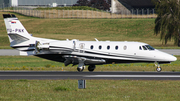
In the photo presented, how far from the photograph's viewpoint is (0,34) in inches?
3479

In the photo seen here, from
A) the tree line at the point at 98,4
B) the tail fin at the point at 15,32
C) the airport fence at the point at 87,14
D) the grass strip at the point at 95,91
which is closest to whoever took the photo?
the grass strip at the point at 95,91

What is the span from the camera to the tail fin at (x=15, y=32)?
102ft

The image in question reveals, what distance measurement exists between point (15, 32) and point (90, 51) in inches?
311

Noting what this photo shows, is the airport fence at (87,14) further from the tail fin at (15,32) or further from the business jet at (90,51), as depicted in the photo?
the business jet at (90,51)

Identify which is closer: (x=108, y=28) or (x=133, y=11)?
(x=108, y=28)

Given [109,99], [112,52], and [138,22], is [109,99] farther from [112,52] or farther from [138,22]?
[138,22]

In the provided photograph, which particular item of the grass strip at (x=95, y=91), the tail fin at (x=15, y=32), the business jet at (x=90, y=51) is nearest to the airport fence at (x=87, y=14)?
the tail fin at (x=15, y=32)

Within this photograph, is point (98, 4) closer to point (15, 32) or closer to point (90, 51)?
point (15, 32)

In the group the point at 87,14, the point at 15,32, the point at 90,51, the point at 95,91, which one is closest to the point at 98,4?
the point at 87,14

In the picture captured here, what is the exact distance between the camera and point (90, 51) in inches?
1184

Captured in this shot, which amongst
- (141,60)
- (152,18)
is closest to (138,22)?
(152,18)

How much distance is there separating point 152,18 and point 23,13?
43915 mm

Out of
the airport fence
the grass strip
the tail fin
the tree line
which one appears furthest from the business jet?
the tree line

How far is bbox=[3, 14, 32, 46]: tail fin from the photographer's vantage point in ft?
102
